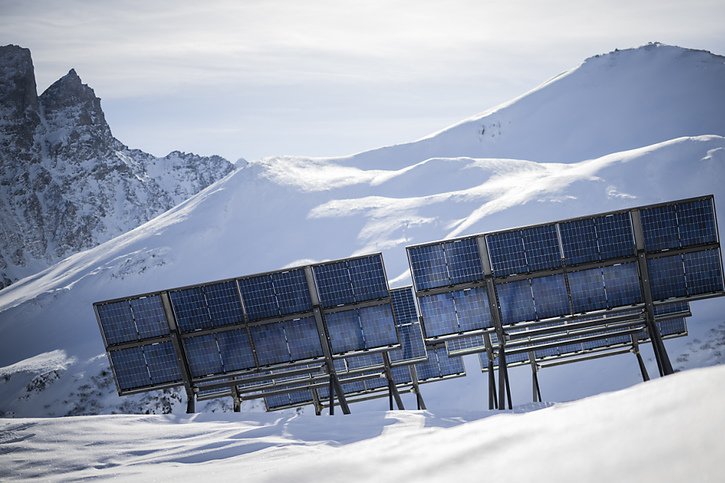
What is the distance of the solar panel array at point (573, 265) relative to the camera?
58.5 feet

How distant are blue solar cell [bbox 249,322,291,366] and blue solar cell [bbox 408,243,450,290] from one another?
5195mm

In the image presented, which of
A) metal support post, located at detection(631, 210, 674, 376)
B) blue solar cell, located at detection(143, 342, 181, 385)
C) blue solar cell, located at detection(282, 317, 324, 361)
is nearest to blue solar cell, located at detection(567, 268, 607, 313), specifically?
metal support post, located at detection(631, 210, 674, 376)

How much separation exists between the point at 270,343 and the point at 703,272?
15.1 meters

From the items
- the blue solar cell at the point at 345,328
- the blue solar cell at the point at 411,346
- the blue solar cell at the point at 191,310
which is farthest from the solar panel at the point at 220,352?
the blue solar cell at the point at 411,346

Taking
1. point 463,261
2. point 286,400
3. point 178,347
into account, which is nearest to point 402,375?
point 286,400

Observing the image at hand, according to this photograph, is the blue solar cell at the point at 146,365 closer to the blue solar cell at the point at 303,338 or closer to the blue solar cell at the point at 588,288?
the blue solar cell at the point at 303,338

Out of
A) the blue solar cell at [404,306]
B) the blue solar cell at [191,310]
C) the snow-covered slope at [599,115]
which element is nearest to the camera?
the blue solar cell at [191,310]

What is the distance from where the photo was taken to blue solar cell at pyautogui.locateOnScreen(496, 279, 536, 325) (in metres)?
18.1

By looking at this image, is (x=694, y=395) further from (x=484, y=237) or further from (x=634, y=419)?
(x=484, y=237)

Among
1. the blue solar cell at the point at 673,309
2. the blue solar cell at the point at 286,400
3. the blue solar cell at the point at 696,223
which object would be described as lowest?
the blue solar cell at the point at 286,400

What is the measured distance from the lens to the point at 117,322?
1923 cm

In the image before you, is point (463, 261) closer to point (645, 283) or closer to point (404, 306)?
point (645, 283)

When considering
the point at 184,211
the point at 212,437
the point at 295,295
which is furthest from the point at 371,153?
the point at 212,437

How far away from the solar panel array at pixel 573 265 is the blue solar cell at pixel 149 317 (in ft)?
30.2
